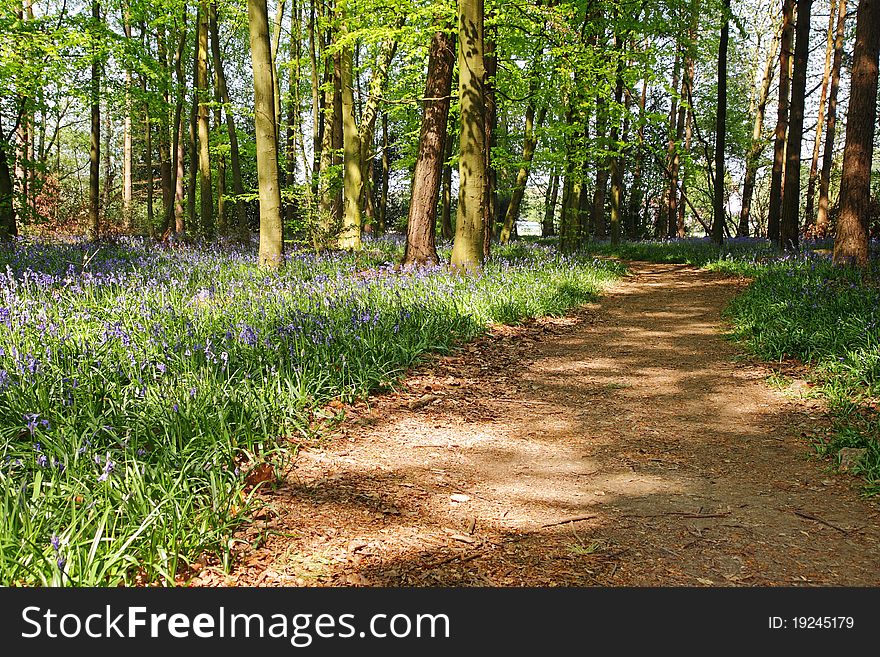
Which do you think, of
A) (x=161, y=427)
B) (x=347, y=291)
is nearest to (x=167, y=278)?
(x=347, y=291)

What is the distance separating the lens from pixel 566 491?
Result: 350 cm

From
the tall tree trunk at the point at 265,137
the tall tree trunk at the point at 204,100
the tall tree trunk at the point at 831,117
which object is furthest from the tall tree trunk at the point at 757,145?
the tall tree trunk at the point at 265,137

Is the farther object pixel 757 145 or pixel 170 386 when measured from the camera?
pixel 757 145

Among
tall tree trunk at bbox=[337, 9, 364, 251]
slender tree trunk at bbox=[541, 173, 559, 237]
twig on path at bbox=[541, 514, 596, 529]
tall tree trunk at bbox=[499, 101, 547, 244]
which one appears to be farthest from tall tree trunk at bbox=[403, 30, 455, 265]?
slender tree trunk at bbox=[541, 173, 559, 237]

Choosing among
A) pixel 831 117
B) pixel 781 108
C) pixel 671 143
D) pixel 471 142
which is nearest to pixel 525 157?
pixel 781 108

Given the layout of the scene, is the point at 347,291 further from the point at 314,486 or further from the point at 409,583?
the point at 409,583

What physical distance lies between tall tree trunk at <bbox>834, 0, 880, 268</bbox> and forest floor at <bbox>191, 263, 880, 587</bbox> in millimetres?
5622

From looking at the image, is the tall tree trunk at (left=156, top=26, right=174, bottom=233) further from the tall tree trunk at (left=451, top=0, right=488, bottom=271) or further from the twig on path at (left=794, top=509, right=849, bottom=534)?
the twig on path at (left=794, top=509, right=849, bottom=534)

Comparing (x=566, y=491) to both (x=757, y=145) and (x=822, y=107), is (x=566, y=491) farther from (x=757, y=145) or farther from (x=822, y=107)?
(x=822, y=107)

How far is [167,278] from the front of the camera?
8352 mm

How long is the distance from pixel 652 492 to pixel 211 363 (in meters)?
3.26

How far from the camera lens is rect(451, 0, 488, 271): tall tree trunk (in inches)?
373

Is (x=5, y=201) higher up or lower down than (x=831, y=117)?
lower down

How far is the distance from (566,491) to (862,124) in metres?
9.55
